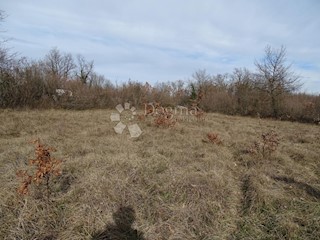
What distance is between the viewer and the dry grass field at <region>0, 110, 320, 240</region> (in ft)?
9.73

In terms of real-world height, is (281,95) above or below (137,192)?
above

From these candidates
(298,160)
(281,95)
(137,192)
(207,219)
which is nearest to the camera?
(207,219)

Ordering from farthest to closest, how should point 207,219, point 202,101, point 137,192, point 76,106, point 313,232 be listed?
1. point 202,101
2. point 76,106
3. point 137,192
4. point 207,219
5. point 313,232

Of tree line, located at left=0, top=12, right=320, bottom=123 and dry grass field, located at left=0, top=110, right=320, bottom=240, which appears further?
tree line, located at left=0, top=12, right=320, bottom=123

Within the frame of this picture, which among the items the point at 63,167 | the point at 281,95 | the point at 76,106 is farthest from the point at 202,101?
the point at 63,167

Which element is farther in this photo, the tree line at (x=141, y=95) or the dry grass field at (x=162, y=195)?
the tree line at (x=141, y=95)

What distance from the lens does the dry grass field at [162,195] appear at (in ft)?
9.73

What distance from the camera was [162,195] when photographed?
363 cm

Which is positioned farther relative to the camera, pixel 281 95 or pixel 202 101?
pixel 202 101

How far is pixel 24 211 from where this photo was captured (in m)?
3.05

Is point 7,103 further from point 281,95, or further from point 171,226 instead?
point 281,95

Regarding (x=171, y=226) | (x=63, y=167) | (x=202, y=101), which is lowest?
(x=171, y=226)

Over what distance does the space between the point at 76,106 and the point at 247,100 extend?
10.7 metres

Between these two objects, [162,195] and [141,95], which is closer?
[162,195]
